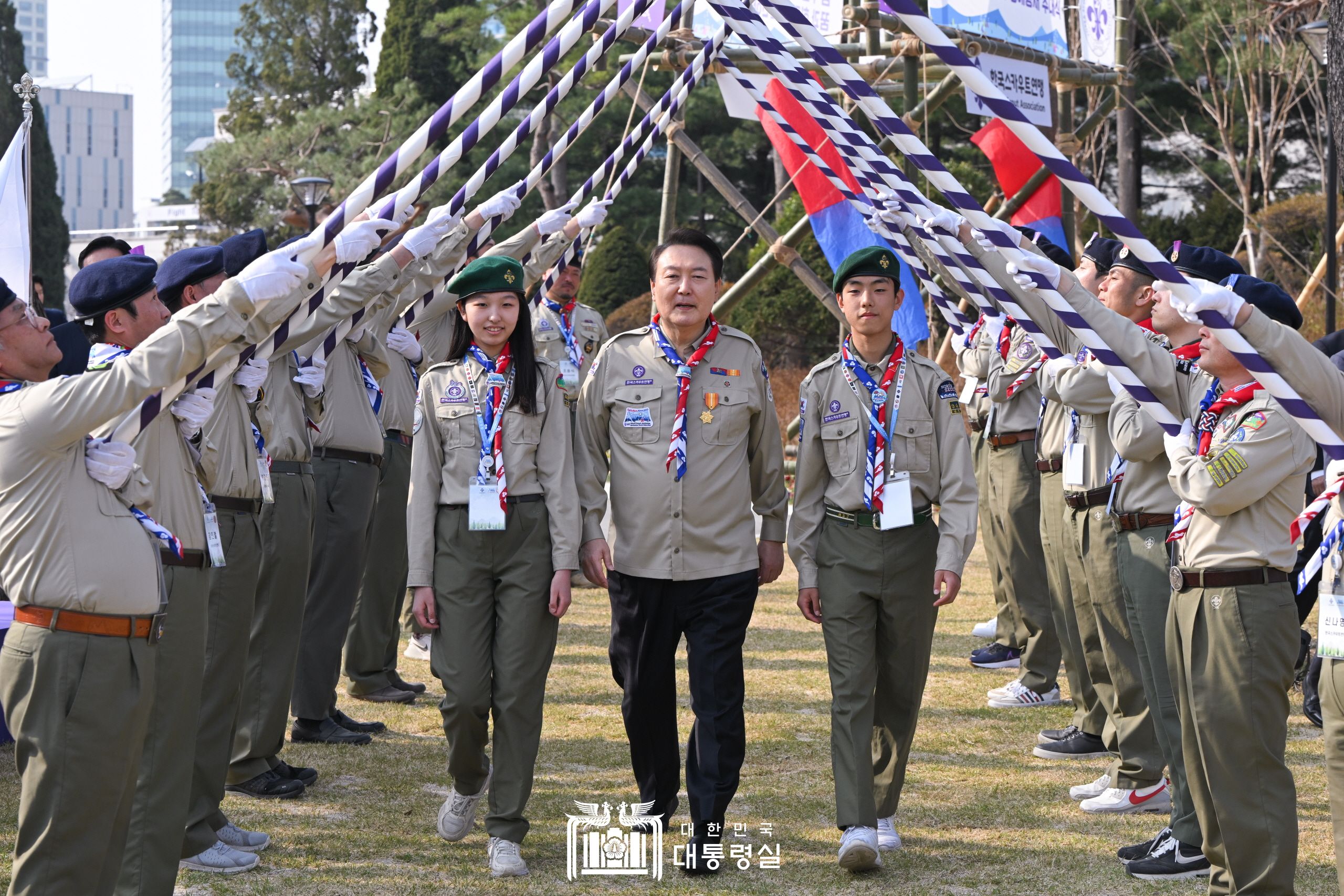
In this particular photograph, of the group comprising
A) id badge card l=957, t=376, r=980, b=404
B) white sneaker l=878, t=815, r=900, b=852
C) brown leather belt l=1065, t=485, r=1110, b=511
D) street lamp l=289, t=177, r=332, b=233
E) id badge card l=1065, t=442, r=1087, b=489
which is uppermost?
street lamp l=289, t=177, r=332, b=233

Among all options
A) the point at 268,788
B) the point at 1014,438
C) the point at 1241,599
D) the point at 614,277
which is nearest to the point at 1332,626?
the point at 1241,599

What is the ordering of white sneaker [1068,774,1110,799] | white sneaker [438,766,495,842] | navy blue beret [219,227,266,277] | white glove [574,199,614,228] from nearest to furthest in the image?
1. white sneaker [438,766,495,842]
2. navy blue beret [219,227,266,277]
3. white glove [574,199,614,228]
4. white sneaker [1068,774,1110,799]

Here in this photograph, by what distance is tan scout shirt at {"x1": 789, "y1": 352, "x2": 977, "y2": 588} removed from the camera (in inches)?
182

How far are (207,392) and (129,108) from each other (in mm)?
148880

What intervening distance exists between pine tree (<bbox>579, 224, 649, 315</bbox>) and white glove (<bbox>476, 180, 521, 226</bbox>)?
53.4 feet

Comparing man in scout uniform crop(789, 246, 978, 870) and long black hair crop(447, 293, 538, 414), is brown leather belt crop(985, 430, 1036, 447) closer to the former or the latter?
man in scout uniform crop(789, 246, 978, 870)

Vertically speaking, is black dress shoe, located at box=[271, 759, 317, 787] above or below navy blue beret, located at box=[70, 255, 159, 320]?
below

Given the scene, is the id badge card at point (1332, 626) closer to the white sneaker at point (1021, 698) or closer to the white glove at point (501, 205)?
the white glove at point (501, 205)

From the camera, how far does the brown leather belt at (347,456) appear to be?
19.1ft

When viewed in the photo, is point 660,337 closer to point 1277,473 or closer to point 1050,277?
A: point 1050,277

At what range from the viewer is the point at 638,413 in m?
4.70

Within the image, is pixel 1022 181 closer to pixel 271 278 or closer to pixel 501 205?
pixel 501 205

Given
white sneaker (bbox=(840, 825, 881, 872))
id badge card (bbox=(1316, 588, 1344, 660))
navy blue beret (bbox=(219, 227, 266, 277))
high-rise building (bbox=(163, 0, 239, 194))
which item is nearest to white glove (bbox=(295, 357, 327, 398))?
navy blue beret (bbox=(219, 227, 266, 277))

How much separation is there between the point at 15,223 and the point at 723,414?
4321 mm
